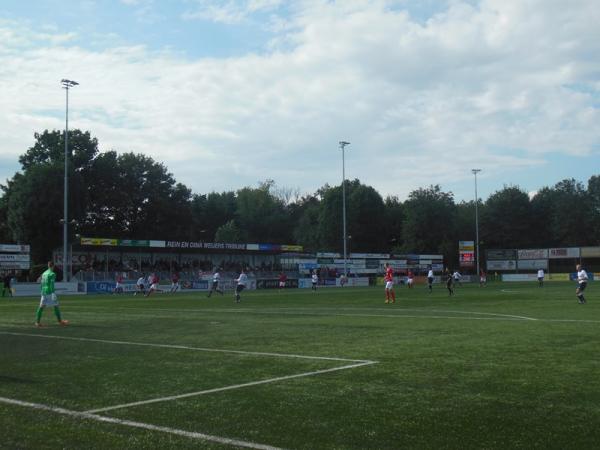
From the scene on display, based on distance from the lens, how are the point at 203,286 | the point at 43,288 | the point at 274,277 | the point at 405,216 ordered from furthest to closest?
the point at 405,216
the point at 274,277
the point at 203,286
the point at 43,288

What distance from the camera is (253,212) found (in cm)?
12800

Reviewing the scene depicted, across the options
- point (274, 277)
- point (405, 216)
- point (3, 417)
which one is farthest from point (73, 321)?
point (405, 216)

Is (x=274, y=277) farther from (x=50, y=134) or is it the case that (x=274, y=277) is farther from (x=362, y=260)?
(x=50, y=134)

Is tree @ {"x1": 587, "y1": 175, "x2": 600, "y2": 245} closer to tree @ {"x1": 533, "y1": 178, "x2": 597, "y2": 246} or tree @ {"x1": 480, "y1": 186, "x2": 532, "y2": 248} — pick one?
tree @ {"x1": 533, "y1": 178, "x2": 597, "y2": 246}

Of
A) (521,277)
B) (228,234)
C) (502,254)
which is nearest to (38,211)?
(228,234)

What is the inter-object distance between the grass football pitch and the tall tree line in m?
58.7

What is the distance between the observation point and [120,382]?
930 cm

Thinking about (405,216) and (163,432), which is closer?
(163,432)

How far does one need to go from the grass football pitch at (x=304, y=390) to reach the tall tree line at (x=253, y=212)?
193 feet

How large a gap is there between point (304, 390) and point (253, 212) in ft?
393

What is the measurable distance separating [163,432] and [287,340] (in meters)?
8.17

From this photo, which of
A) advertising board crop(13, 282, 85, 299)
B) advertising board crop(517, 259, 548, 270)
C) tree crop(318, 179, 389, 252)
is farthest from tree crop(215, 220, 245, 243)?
advertising board crop(13, 282, 85, 299)

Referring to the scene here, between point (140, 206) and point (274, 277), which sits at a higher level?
point (140, 206)

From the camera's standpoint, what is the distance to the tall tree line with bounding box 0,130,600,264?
6962 centimetres
